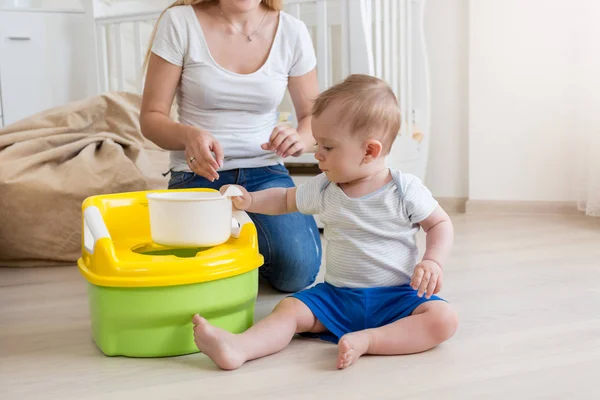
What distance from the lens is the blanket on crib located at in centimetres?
162

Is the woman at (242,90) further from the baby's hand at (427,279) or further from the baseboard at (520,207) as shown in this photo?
the baseboard at (520,207)

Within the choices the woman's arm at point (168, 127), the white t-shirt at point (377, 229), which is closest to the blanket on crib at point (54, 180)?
the woman's arm at point (168, 127)

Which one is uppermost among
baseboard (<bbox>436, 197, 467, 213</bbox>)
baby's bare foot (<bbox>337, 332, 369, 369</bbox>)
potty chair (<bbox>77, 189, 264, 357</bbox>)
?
potty chair (<bbox>77, 189, 264, 357</bbox>)

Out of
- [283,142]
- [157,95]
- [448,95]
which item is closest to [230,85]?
[157,95]

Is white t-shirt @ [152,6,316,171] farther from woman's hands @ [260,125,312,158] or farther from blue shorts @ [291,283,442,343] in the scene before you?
blue shorts @ [291,283,442,343]

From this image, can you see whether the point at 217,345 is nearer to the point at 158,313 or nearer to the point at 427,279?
the point at 158,313

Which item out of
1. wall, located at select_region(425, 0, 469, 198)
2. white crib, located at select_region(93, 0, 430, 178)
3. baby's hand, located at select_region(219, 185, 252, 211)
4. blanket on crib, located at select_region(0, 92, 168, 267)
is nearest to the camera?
baby's hand, located at select_region(219, 185, 252, 211)

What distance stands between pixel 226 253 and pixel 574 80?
1543 millimetres

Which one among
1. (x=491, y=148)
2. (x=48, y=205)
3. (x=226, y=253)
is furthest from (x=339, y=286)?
(x=491, y=148)

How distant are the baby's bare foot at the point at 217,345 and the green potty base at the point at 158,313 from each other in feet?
0.13

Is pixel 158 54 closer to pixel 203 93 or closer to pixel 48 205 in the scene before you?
pixel 203 93

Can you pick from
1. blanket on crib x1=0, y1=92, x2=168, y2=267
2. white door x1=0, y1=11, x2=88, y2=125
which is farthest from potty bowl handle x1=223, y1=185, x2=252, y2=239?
white door x1=0, y1=11, x2=88, y2=125

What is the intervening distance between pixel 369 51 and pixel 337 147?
0.81m

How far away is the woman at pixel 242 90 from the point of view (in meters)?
1.31
